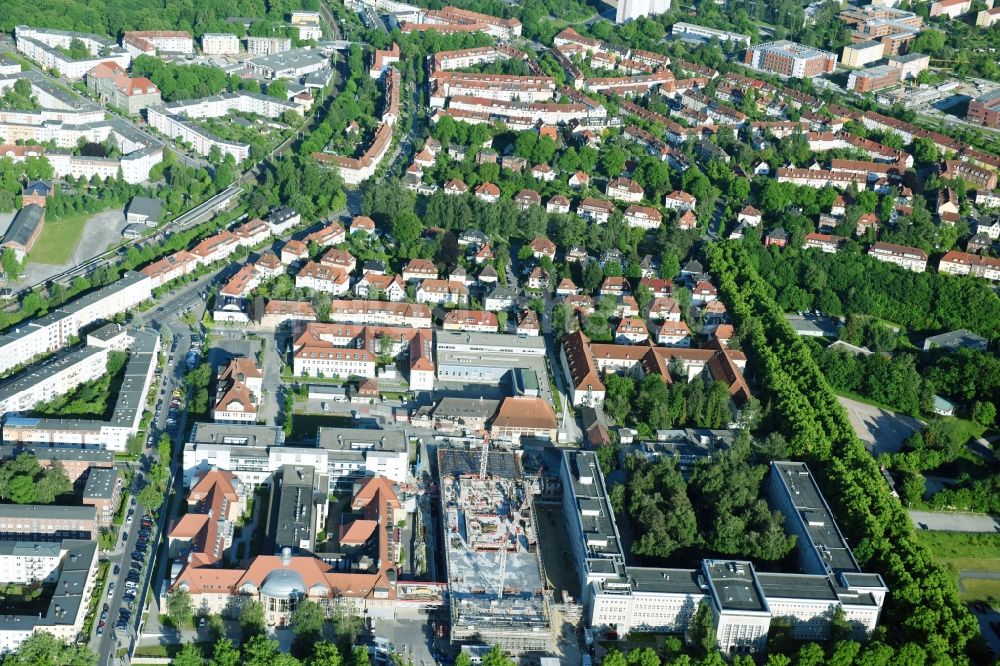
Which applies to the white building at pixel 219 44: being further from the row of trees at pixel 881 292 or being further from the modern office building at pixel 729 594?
the modern office building at pixel 729 594

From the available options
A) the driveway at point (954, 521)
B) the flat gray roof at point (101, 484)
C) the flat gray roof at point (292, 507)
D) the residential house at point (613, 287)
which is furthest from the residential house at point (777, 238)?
the flat gray roof at point (101, 484)

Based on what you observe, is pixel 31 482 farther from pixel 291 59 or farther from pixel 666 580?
pixel 291 59

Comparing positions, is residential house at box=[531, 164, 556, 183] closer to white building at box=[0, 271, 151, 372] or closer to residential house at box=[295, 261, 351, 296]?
residential house at box=[295, 261, 351, 296]

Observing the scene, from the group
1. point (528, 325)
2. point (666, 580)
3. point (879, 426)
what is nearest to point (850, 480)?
point (879, 426)

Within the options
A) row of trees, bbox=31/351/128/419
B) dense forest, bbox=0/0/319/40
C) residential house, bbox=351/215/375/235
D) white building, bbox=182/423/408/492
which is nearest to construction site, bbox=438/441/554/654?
white building, bbox=182/423/408/492

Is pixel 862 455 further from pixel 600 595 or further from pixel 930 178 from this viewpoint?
pixel 930 178

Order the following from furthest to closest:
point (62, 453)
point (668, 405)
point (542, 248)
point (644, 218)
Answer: point (644, 218) < point (542, 248) < point (668, 405) < point (62, 453)
